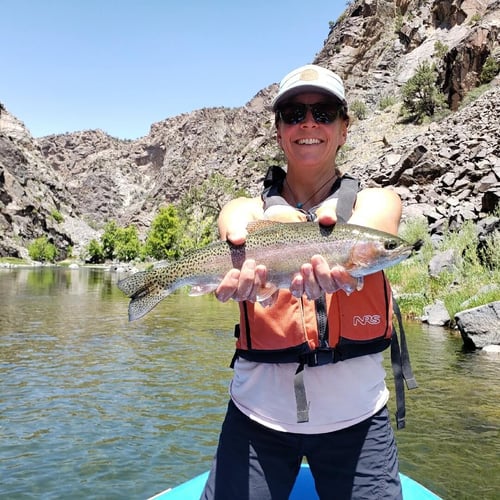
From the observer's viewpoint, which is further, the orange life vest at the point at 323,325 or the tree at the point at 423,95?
the tree at the point at 423,95

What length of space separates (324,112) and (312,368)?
1467 millimetres

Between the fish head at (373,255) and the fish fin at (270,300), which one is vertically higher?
the fish head at (373,255)

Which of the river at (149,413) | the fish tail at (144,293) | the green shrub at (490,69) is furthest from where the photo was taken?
the green shrub at (490,69)

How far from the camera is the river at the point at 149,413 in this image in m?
6.83

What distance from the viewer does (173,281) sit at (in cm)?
320

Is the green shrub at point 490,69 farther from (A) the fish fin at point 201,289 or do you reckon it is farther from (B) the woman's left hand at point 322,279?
(A) the fish fin at point 201,289

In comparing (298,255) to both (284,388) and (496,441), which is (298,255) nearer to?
(284,388)

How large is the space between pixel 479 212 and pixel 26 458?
23.2 meters

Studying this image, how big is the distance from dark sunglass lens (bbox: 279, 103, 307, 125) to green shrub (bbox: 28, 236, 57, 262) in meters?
128

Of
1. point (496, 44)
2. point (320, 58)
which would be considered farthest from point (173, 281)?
point (320, 58)

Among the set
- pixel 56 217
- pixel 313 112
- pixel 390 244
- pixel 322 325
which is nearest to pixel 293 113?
pixel 313 112

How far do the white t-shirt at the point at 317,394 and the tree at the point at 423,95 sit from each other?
55205 mm

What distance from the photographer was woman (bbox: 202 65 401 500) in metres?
2.65

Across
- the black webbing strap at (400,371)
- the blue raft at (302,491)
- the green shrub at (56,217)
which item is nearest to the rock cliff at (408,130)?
the green shrub at (56,217)
